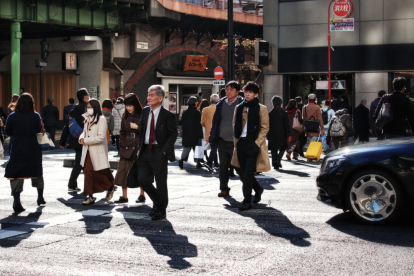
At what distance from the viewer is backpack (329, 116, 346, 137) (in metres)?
15.9

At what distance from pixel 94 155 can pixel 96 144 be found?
0.17 meters

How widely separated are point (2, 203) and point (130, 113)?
2.38 metres

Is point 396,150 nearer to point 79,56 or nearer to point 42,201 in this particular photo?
point 42,201

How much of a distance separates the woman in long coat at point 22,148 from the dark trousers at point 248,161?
2.84 m

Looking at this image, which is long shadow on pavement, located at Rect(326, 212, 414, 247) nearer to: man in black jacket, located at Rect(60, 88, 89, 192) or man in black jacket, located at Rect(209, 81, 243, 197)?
man in black jacket, located at Rect(209, 81, 243, 197)

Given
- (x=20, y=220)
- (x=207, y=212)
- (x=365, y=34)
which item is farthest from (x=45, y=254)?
(x=365, y=34)

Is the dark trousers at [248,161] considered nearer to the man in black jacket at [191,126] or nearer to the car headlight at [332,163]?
the car headlight at [332,163]

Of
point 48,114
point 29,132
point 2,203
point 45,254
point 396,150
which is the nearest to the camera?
point 45,254

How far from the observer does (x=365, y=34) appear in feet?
72.3

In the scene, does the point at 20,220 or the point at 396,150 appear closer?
the point at 396,150

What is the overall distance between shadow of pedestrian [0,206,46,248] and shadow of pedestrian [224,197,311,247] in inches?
101

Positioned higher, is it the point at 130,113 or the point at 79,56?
the point at 79,56

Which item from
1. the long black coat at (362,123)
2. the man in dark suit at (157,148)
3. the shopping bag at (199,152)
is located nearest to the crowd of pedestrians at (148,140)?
the man in dark suit at (157,148)

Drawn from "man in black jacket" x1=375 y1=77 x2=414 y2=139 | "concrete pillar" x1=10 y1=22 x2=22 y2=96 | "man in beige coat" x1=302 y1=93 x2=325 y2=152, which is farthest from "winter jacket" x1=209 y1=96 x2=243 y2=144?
"concrete pillar" x1=10 y1=22 x2=22 y2=96
